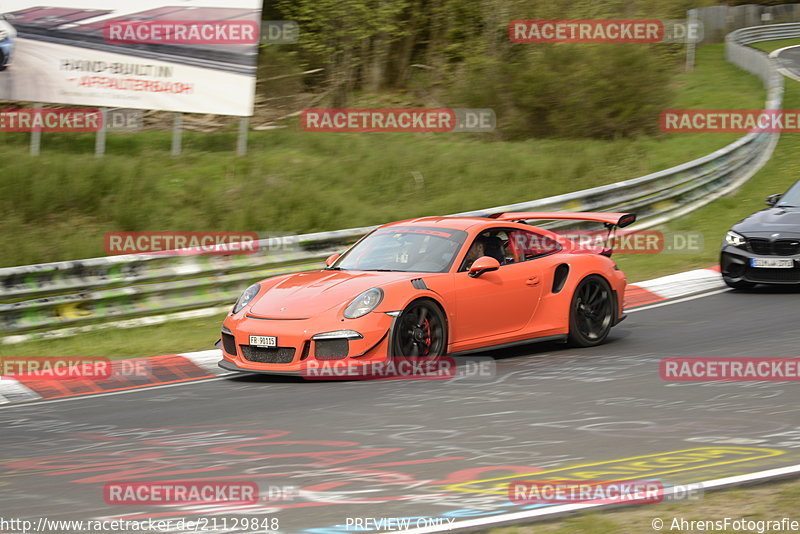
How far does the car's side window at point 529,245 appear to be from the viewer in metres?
9.78

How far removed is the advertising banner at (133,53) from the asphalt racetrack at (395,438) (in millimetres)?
10099

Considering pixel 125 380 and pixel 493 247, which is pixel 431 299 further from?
pixel 125 380

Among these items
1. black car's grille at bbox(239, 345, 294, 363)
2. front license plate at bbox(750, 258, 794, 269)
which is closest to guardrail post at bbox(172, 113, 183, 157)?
front license plate at bbox(750, 258, 794, 269)

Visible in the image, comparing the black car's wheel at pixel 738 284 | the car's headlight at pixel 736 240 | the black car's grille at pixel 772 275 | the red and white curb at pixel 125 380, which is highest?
the car's headlight at pixel 736 240

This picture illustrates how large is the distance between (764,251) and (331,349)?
656 cm

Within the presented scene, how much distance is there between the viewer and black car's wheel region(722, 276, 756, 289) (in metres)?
12.8

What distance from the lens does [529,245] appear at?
9891 millimetres

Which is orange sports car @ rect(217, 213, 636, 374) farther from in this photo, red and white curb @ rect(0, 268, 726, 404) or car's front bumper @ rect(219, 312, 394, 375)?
red and white curb @ rect(0, 268, 726, 404)

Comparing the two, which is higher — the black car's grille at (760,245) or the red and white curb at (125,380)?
the black car's grille at (760,245)

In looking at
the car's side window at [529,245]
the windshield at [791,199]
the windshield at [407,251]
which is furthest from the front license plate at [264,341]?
the windshield at [791,199]

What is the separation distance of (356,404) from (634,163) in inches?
540

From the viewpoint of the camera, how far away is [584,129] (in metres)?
22.7

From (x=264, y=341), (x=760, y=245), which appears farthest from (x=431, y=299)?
(x=760, y=245)

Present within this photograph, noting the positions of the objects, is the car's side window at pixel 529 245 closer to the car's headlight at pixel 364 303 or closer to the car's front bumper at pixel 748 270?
the car's headlight at pixel 364 303
